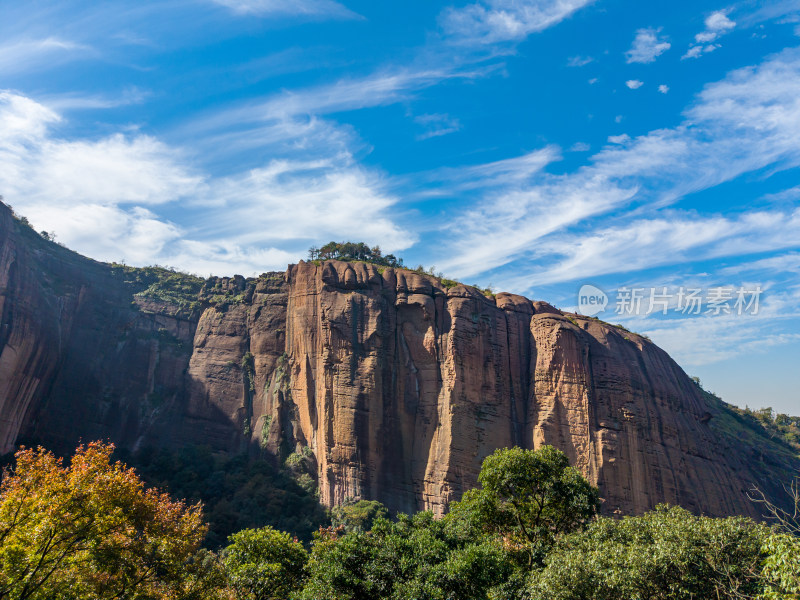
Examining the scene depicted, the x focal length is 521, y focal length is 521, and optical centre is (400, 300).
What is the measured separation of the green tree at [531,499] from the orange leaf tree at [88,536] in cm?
1225

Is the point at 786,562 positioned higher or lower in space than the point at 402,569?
higher

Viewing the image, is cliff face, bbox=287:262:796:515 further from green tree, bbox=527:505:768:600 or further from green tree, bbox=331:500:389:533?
green tree, bbox=527:505:768:600

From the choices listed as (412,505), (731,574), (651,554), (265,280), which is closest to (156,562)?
(651,554)

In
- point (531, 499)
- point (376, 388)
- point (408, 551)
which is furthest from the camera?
point (376, 388)

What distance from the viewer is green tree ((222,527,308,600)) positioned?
1839 centimetres

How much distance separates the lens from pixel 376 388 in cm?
4531

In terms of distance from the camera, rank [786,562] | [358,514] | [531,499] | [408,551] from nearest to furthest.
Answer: [786,562] → [408,551] → [531,499] → [358,514]

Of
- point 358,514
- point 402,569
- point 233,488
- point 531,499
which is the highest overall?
point 233,488

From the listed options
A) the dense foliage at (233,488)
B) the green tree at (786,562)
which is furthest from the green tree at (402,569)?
the dense foliage at (233,488)

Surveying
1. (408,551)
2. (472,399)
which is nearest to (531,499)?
(408,551)

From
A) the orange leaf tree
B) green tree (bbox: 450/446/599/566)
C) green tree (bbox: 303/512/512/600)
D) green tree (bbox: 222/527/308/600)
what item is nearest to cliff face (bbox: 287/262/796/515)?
green tree (bbox: 450/446/599/566)

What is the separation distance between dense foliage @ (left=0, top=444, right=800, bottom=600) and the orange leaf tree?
4cm

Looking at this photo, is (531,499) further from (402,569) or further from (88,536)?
(88,536)

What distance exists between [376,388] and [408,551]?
86.0ft
